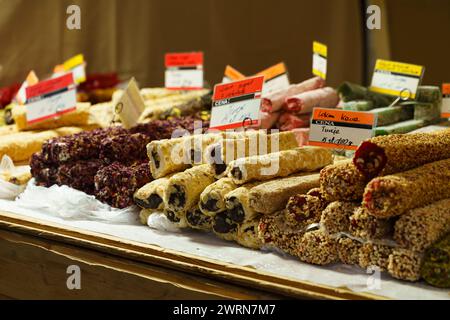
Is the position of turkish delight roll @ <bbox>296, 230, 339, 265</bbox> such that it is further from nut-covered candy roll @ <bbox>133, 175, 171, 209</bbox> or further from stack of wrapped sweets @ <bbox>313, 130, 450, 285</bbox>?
nut-covered candy roll @ <bbox>133, 175, 171, 209</bbox>

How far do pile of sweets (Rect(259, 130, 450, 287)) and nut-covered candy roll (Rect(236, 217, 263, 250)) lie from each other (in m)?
0.06

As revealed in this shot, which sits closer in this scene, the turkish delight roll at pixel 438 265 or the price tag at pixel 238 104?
the turkish delight roll at pixel 438 265

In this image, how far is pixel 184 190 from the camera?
2.06 metres

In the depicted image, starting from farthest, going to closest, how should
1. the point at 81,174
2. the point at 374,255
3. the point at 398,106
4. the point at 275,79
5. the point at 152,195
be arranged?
the point at 275,79, the point at 398,106, the point at 81,174, the point at 152,195, the point at 374,255

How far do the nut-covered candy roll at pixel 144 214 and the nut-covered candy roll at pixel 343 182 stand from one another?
0.71 m

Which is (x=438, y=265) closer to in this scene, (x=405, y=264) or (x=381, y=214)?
(x=405, y=264)

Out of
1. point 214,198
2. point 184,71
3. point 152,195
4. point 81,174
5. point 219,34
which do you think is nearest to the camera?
point 214,198

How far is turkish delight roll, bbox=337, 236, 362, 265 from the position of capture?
69.4 inches

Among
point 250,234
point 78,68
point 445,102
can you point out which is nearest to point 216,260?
point 250,234

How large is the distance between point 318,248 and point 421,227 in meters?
0.31

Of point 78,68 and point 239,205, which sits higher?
point 78,68

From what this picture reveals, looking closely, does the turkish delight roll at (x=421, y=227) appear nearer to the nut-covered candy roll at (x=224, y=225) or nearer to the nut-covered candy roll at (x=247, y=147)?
the nut-covered candy roll at (x=224, y=225)

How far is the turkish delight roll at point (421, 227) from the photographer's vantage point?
1610 mm

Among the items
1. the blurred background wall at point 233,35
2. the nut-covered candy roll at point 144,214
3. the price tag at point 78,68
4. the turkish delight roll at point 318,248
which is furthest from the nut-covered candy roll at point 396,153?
the blurred background wall at point 233,35
